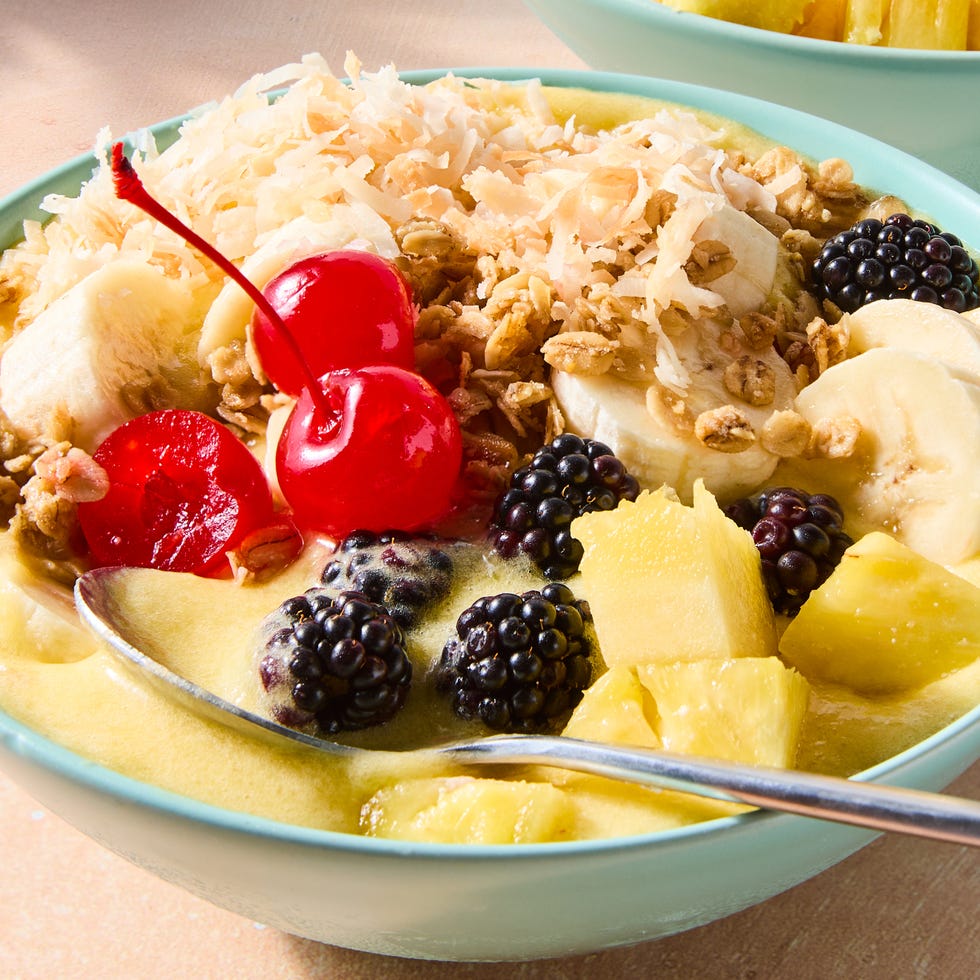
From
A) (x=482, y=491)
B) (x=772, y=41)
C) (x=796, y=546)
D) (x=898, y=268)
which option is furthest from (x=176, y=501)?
(x=772, y=41)

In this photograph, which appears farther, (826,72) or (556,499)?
(826,72)

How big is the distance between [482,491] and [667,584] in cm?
30

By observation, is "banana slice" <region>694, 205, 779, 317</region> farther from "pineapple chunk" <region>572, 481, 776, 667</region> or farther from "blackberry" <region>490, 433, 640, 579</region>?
"pineapple chunk" <region>572, 481, 776, 667</region>

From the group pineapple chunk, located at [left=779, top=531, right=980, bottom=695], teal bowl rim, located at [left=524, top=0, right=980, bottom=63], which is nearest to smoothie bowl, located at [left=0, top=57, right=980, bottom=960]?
pineapple chunk, located at [left=779, top=531, right=980, bottom=695]

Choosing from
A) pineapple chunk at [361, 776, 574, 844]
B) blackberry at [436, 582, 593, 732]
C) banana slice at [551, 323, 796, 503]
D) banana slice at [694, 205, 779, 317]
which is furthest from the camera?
banana slice at [694, 205, 779, 317]

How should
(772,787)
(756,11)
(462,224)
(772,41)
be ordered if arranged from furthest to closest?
(756,11) < (772,41) < (462,224) < (772,787)

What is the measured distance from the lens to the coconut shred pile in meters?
1.17

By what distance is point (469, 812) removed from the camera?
31.0 inches

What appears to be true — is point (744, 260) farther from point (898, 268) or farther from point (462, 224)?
point (462, 224)

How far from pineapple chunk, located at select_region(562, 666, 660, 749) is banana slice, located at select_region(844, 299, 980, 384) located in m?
0.50

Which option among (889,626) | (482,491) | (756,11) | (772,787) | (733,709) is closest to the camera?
(772,787)

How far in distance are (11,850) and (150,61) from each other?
1.68 meters

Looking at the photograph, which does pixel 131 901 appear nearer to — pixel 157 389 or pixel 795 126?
pixel 157 389

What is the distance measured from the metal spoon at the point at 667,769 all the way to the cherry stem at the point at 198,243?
255 mm
